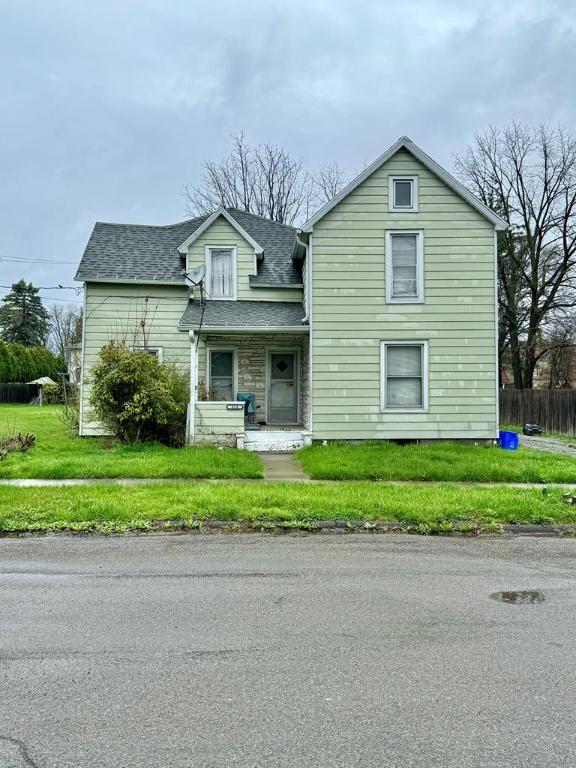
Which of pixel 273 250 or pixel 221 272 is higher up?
pixel 273 250

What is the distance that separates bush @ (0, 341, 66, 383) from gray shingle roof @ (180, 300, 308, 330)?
34095 millimetres

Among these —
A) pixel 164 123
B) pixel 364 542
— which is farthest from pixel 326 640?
pixel 164 123

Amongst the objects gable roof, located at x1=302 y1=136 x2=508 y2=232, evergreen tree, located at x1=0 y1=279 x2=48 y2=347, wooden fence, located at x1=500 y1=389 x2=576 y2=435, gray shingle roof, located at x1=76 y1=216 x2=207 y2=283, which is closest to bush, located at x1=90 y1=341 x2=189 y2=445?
gray shingle roof, located at x1=76 y1=216 x2=207 y2=283

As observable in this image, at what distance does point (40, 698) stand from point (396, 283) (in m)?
13.5

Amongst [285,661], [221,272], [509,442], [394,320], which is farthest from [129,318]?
[285,661]

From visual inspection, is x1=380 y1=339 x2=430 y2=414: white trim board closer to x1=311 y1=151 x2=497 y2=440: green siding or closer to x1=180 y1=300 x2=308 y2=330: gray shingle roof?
x1=311 y1=151 x2=497 y2=440: green siding

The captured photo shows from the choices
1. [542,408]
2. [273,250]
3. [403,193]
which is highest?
[403,193]

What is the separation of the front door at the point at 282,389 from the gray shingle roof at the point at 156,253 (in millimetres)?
2401

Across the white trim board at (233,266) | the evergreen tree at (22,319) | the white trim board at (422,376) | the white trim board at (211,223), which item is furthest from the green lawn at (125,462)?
the evergreen tree at (22,319)

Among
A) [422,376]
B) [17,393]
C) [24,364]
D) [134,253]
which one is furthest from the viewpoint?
[24,364]

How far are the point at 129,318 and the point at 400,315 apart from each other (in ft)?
26.7

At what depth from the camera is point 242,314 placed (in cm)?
1625

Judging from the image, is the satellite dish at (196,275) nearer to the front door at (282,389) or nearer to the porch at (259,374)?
the porch at (259,374)

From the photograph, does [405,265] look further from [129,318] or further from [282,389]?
[129,318]
